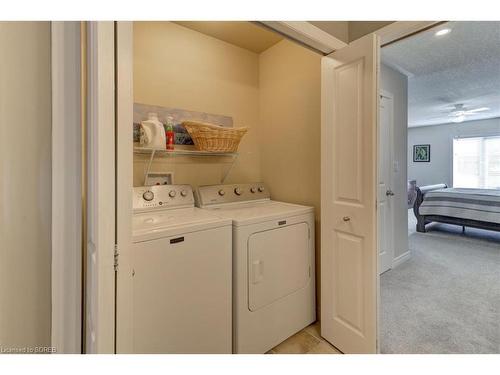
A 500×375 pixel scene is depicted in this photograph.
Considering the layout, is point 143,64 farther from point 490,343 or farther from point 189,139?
point 490,343

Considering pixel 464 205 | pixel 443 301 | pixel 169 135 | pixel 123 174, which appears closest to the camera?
pixel 123 174

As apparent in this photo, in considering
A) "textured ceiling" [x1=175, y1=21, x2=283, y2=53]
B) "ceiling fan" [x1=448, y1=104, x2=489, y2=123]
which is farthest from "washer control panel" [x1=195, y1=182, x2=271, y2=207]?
"ceiling fan" [x1=448, y1=104, x2=489, y2=123]

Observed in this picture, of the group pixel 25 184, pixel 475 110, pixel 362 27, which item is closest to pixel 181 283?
pixel 25 184

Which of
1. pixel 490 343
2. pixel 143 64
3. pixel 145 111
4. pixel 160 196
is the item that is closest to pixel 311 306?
pixel 490 343

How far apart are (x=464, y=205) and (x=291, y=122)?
12.6ft

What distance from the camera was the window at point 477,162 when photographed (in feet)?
22.8

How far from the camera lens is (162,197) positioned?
1.82 meters

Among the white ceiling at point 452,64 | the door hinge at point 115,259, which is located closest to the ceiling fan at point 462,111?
the white ceiling at point 452,64

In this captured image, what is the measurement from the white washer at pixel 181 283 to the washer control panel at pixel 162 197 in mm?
62

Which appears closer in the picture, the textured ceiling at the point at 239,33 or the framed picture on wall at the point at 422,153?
the textured ceiling at the point at 239,33

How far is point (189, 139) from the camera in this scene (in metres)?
2.11

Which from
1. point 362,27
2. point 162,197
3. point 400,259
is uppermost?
point 362,27

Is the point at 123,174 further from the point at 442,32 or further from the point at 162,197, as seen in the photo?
the point at 442,32

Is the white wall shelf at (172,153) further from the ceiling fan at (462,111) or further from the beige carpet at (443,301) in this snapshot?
the ceiling fan at (462,111)
